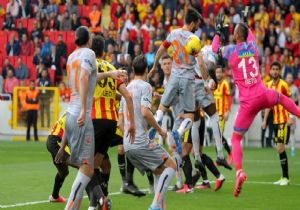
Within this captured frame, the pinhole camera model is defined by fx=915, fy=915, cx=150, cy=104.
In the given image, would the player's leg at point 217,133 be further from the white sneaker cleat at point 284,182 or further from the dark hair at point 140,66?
the dark hair at point 140,66

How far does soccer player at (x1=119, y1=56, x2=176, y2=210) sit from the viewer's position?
12.1 meters

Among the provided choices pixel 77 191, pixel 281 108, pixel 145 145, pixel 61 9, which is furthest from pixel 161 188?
pixel 61 9

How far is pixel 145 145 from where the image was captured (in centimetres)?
1223

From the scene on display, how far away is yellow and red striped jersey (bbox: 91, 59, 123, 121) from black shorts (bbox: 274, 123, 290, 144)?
223 inches

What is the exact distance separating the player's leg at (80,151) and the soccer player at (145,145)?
3.21 ft

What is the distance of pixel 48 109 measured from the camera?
107 ft

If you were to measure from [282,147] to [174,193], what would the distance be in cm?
303

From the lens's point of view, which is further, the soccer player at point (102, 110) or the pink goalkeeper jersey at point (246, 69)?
the pink goalkeeper jersey at point (246, 69)

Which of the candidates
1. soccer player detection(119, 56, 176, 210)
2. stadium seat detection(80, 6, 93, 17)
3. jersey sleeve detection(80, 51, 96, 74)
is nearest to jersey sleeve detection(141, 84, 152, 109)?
soccer player detection(119, 56, 176, 210)

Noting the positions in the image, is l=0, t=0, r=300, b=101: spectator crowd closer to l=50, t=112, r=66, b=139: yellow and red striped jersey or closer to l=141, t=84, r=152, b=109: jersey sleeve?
l=50, t=112, r=66, b=139: yellow and red striped jersey

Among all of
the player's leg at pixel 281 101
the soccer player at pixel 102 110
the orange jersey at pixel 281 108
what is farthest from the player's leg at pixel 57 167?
the orange jersey at pixel 281 108

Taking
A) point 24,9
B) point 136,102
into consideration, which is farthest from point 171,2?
point 136,102

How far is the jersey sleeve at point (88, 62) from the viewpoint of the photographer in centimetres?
1099

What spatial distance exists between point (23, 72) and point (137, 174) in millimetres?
16724
